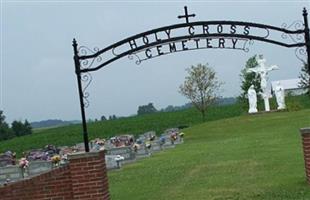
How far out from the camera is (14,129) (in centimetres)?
8494

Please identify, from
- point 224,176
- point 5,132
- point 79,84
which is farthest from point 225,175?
point 5,132

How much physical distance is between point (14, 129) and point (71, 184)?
75571 mm

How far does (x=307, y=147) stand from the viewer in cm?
1212

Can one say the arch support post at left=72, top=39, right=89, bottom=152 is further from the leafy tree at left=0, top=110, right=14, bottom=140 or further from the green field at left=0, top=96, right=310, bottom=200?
the leafy tree at left=0, top=110, right=14, bottom=140

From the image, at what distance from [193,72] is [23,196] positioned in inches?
1817

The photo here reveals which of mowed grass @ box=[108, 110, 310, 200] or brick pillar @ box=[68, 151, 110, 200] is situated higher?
brick pillar @ box=[68, 151, 110, 200]

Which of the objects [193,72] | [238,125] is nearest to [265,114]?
[238,125]

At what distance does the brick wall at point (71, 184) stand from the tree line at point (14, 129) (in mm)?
70963

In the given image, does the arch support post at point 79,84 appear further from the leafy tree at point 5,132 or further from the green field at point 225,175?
the leafy tree at point 5,132

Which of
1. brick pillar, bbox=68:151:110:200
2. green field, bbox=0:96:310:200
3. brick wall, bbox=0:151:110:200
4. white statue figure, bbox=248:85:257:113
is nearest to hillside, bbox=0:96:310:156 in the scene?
white statue figure, bbox=248:85:257:113

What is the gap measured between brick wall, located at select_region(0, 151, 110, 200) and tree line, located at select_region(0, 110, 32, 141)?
71.0 meters

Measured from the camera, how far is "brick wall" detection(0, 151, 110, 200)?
11.1m

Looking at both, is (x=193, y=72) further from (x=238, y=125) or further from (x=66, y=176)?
(x=66, y=176)

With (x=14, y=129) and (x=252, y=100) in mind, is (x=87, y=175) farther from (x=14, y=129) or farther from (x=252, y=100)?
(x=14, y=129)
